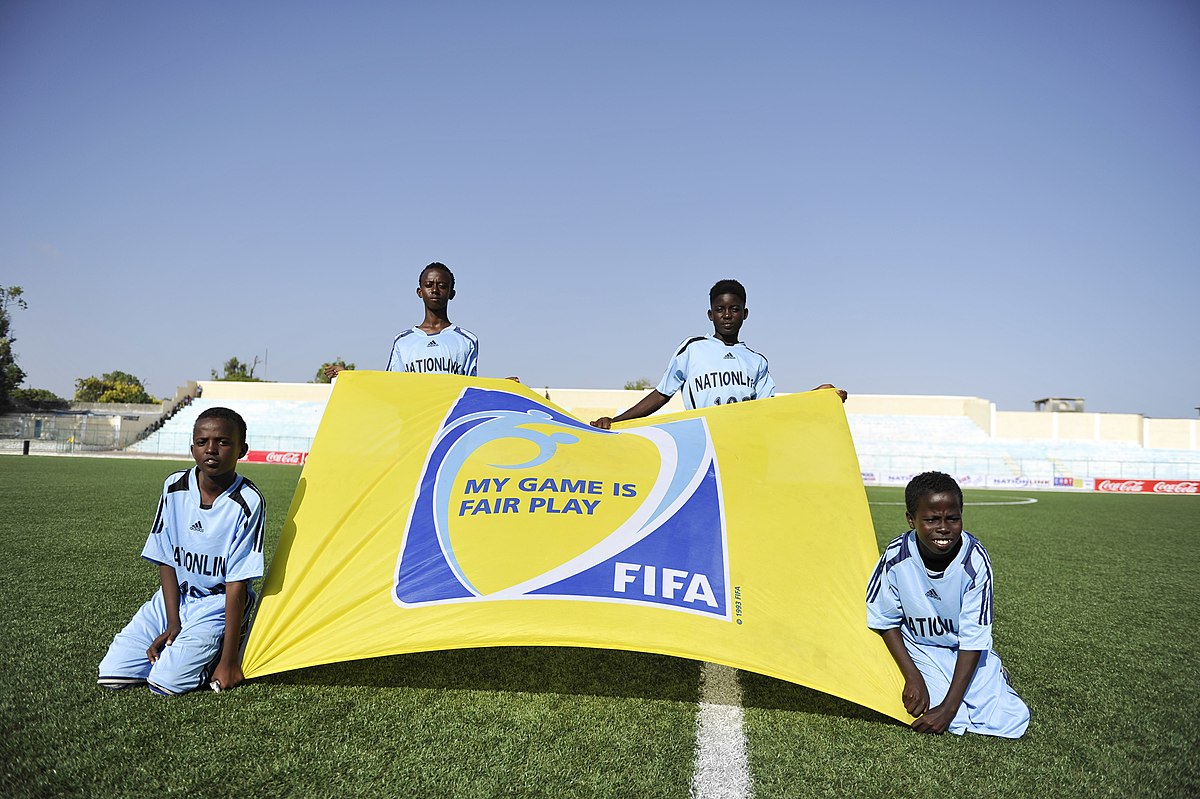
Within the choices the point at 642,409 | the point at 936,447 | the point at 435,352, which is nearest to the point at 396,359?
the point at 435,352

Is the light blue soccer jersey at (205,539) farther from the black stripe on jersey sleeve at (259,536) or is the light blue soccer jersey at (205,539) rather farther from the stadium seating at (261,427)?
the stadium seating at (261,427)

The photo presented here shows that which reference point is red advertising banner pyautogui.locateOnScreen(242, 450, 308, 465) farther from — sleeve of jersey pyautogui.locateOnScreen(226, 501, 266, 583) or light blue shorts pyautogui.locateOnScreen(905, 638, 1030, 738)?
light blue shorts pyautogui.locateOnScreen(905, 638, 1030, 738)

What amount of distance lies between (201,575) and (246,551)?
205 mm

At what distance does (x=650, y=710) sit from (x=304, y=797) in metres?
1.34

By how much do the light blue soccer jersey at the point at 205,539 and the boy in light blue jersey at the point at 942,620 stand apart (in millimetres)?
2489

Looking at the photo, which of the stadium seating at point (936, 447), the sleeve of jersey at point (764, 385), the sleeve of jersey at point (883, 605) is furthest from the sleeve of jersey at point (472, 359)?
the stadium seating at point (936, 447)

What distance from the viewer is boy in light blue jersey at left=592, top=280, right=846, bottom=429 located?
14.2 feet

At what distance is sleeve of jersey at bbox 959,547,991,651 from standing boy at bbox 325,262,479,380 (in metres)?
3.11

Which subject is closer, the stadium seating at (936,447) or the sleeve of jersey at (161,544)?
the sleeve of jersey at (161,544)

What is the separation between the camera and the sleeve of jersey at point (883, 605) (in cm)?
280

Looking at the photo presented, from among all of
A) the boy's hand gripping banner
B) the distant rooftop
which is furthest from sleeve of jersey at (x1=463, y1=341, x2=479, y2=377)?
the distant rooftop

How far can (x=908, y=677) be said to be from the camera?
271 centimetres

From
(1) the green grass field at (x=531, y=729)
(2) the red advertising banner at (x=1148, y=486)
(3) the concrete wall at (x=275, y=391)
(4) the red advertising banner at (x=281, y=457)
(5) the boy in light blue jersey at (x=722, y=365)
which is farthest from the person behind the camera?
(3) the concrete wall at (x=275, y=391)

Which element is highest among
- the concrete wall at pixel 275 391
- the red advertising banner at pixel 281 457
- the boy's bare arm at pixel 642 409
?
the concrete wall at pixel 275 391
